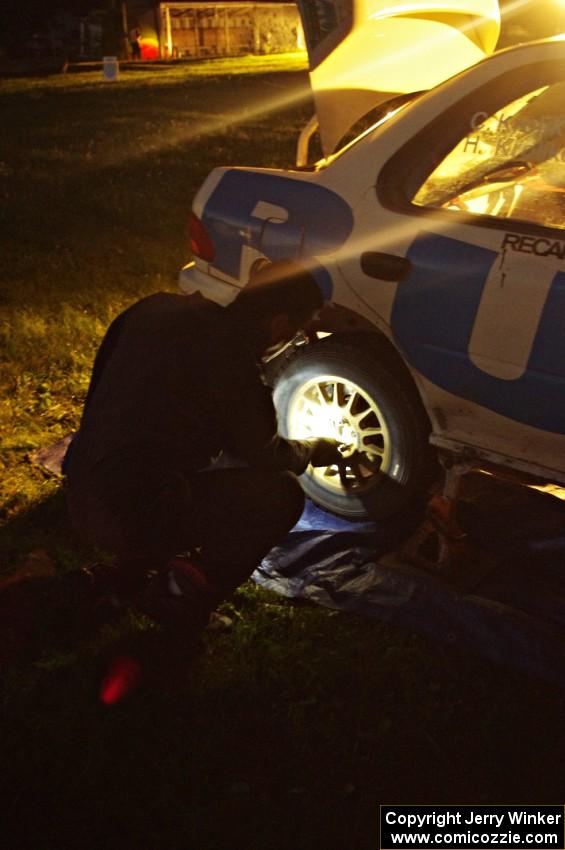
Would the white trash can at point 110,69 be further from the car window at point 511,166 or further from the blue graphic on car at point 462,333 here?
the blue graphic on car at point 462,333

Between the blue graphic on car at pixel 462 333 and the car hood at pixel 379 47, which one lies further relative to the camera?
the car hood at pixel 379 47

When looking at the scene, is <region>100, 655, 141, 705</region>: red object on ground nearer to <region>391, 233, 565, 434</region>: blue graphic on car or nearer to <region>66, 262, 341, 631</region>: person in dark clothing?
<region>66, 262, 341, 631</region>: person in dark clothing

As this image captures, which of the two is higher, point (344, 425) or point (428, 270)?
point (428, 270)

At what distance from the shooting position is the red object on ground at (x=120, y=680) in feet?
9.81

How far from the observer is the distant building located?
1460 inches

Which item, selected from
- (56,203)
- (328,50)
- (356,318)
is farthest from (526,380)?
(56,203)

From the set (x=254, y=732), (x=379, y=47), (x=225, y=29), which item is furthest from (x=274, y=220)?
(x=225, y=29)

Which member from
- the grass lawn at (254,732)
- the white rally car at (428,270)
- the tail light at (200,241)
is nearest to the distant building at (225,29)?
the tail light at (200,241)

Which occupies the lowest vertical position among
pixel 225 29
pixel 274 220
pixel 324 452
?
pixel 324 452

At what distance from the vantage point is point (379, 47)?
4008 mm

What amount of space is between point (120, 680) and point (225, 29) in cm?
4005

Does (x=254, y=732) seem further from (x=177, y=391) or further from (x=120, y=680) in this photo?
(x=177, y=391)

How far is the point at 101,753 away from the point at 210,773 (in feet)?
1.18

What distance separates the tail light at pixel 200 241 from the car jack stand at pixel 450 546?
56.5 inches
